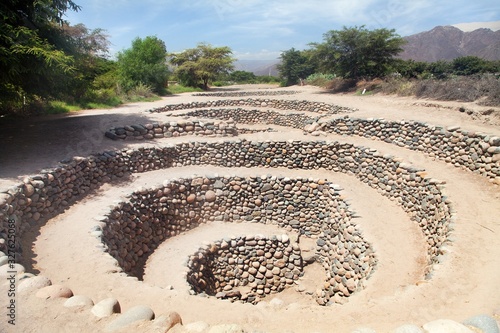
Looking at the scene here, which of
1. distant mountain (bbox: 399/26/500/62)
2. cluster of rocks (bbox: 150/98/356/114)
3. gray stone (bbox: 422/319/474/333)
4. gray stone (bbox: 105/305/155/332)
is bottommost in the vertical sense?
gray stone (bbox: 422/319/474/333)

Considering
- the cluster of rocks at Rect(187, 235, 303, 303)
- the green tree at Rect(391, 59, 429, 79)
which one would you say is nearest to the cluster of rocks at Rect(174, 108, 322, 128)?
the cluster of rocks at Rect(187, 235, 303, 303)

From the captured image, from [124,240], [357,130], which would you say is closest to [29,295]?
[124,240]

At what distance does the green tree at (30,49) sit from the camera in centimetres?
793

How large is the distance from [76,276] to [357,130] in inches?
436

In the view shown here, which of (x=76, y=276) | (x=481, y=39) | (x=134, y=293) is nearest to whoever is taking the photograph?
(x=134, y=293)

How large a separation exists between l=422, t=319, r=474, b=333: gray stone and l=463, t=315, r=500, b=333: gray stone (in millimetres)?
213

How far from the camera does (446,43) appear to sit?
149 ft

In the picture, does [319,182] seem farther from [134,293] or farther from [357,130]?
[134,293]

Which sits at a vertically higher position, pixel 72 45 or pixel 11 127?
pixel 72 45

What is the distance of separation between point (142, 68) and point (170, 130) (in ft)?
49.8

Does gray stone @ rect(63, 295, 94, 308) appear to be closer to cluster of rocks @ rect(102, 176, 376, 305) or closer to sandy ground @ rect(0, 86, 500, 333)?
sandy ground @ rect(0, 86, 500, 333)

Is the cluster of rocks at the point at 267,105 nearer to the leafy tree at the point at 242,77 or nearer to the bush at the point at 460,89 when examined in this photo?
the bush at the point at 460,89

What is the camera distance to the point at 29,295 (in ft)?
11.8

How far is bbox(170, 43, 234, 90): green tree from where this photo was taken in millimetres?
31641
